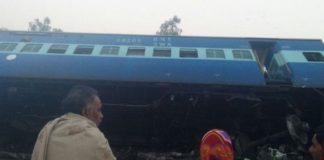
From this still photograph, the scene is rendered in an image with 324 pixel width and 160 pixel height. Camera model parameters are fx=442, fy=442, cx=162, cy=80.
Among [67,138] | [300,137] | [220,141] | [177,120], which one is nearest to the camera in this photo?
[220,141]

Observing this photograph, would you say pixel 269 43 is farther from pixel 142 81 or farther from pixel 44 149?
pixel 44 149

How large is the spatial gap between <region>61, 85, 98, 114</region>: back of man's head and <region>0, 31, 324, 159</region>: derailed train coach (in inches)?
294

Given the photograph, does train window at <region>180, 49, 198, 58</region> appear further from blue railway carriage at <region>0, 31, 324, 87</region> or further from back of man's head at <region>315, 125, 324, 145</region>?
back of man's head at <region>315, 125, 324, 145</region>

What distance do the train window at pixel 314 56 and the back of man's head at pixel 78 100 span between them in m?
9.17

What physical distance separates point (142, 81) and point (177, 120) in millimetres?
1484

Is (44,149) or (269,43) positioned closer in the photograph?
(44,149)

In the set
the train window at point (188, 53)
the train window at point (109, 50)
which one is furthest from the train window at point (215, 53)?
the train window at point (109, 50)

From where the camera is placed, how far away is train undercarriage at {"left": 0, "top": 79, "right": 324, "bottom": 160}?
10852mm

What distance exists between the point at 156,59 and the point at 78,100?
7.83 meters

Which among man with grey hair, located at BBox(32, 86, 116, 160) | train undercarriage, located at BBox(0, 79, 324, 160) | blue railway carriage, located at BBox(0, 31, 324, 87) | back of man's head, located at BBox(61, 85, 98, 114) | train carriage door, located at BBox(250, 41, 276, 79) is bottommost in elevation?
man with grey hair, located at BBox(32, 86, 116, 160)

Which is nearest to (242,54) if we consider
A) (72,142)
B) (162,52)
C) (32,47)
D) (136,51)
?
(162,52)

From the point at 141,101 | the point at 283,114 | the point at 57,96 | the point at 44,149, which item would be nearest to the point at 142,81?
the point at 141,101

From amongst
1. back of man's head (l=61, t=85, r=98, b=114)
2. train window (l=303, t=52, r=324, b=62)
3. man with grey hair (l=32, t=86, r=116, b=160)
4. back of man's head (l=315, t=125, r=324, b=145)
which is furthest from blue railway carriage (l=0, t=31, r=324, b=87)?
back of man's head (l=315, t=125, r=324, b=145)

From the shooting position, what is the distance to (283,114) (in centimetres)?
1126
